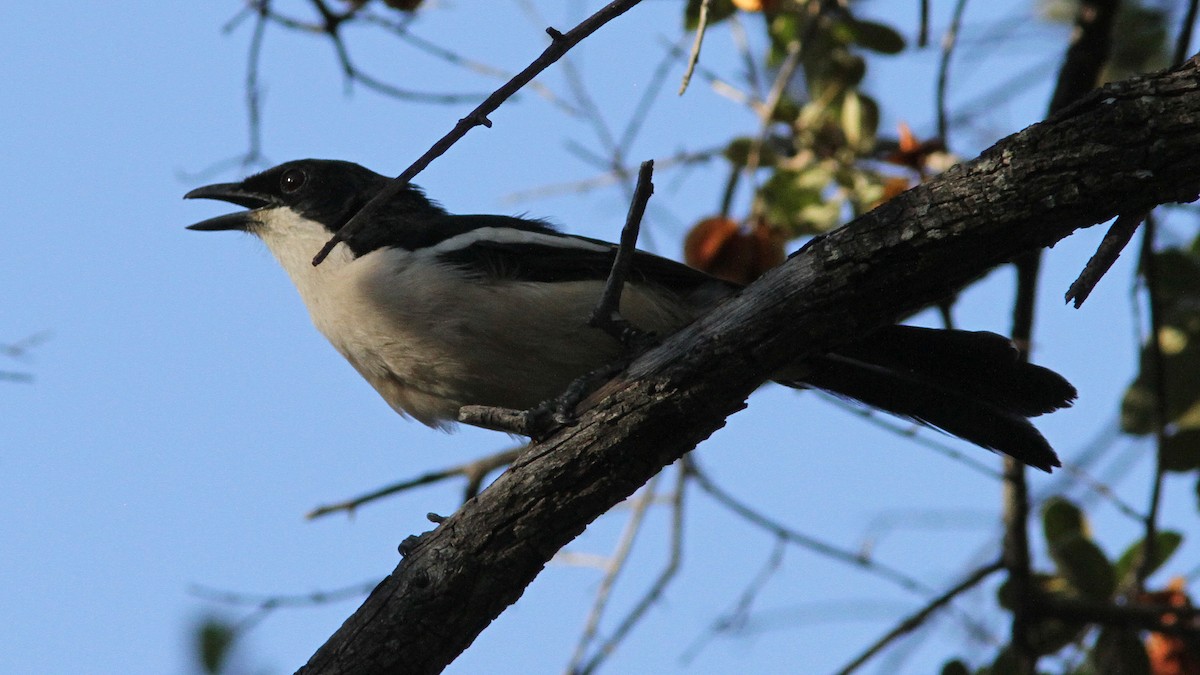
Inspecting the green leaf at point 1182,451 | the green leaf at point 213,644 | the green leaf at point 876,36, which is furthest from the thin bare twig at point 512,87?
the green leaf at point 1182,451

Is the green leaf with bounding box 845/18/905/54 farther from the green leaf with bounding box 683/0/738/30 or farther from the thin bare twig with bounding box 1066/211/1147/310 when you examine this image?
the thin bare twig with bounding box 1066/211/1147/310

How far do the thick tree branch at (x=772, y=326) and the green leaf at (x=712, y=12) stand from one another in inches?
86.1

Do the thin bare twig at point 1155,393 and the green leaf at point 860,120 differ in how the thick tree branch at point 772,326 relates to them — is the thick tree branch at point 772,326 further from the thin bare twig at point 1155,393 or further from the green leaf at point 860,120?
the green leaf at point 860,120

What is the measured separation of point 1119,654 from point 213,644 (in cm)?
330

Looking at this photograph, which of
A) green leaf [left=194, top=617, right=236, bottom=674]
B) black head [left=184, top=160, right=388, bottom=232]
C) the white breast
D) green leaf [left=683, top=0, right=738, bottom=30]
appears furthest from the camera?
black head [left=184, top=160, right=388, bottom=232]

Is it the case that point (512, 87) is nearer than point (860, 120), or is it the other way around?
point (512, 87)

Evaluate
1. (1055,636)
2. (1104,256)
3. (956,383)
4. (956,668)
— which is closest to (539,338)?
(956,383)

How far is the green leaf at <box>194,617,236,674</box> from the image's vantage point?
406 centimetres

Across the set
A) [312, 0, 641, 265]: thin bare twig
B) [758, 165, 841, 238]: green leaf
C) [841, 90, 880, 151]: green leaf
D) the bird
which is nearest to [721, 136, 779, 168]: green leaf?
[758, 165, 841, 238]: green leaf

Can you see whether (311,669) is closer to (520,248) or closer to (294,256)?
(520,248)

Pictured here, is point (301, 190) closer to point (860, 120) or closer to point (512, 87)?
point (860, 120)

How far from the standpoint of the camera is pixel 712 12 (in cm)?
489

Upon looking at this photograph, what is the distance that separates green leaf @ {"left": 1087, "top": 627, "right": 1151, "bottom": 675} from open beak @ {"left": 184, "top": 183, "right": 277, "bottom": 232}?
12.4 feet

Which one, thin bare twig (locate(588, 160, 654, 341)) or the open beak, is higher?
the open beak
